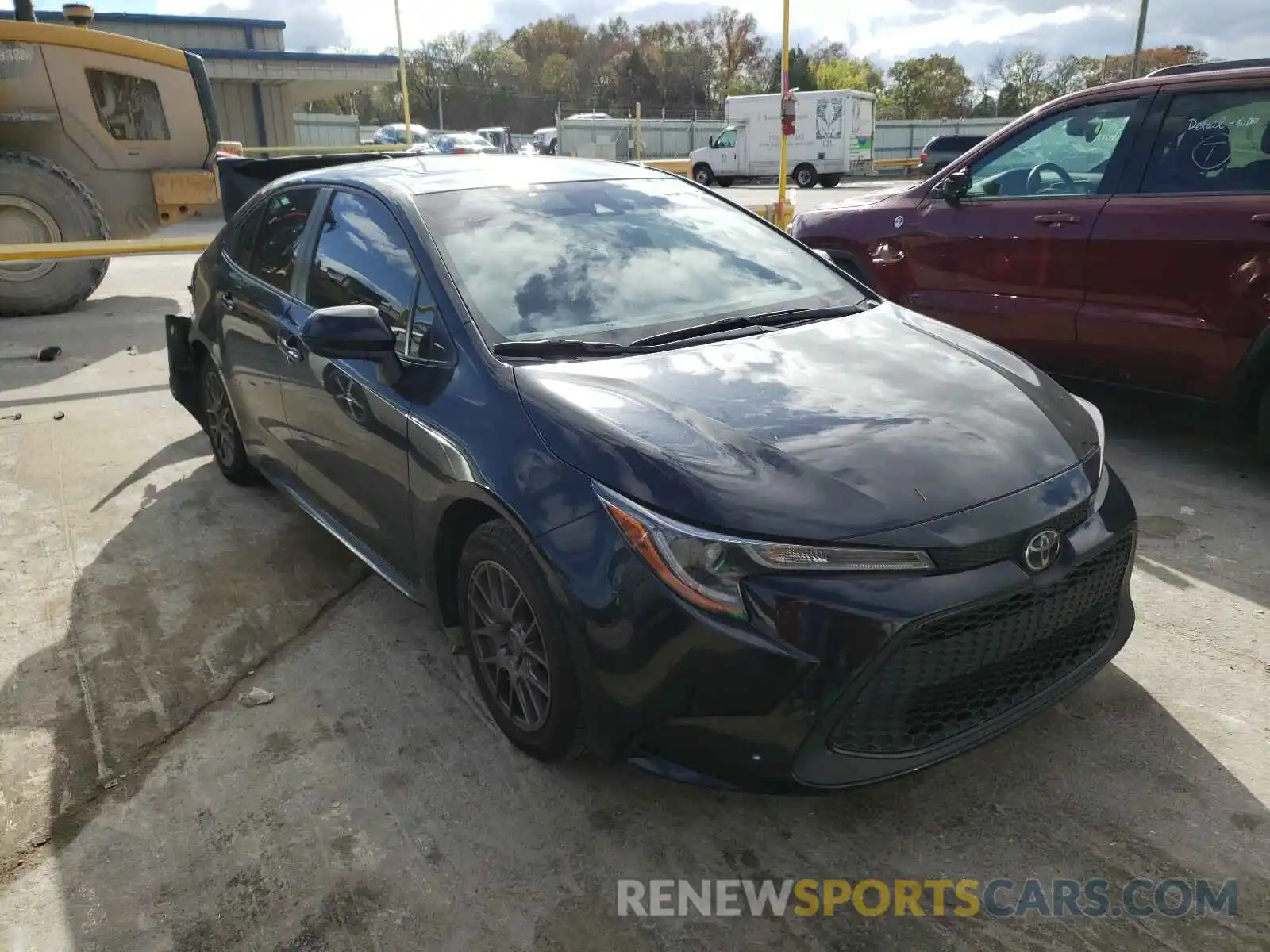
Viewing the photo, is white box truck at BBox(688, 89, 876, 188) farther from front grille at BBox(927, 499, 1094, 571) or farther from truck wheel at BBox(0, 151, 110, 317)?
front grille at BBox(927, 499, 1094, 571)

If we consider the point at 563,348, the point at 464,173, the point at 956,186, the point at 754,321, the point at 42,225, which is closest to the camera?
the point at 563,348

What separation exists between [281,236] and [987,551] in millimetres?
3211

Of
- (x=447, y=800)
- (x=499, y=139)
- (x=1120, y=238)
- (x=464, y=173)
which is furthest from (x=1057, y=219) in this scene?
(x=499, y=139)

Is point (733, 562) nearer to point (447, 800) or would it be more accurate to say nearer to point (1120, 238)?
point (447, 800)

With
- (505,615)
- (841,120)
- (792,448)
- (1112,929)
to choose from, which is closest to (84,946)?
(505,615)

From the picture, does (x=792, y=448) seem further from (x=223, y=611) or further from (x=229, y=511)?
(x=229, y=511)

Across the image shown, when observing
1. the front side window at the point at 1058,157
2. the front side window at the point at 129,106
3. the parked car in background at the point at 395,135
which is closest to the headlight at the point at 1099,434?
the front side window at the point at 1058,157

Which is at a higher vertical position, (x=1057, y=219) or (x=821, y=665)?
(x=1057, y=219)

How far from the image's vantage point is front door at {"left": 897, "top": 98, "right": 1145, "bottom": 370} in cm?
494

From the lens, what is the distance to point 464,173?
142 inches

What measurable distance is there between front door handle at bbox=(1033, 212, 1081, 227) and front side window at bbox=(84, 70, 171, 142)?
8.79 m

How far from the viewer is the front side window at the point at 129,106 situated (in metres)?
9.63

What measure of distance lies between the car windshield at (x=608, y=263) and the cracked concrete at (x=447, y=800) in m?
1.28

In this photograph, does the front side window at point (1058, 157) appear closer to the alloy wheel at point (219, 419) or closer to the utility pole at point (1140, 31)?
the alloy wheel at point (219, 419)
